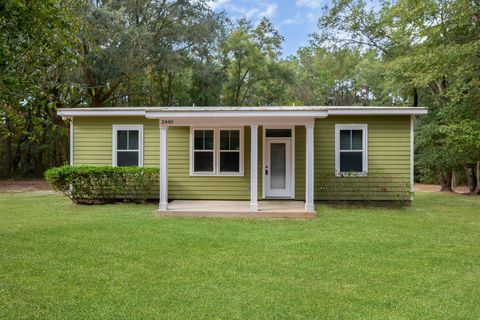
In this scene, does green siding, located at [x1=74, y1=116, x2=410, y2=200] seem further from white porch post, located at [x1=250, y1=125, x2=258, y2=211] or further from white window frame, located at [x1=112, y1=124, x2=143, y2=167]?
white porch post, located at [x1=250, y1=125, x2=258, y2=211]

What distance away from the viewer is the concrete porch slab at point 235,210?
9039mm

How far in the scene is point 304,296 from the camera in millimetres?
4016

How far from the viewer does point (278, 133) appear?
11453 millimetres

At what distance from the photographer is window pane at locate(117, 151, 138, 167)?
38.0ft

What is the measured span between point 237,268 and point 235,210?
4.40 m

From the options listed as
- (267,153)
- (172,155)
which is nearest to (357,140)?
(267,153)

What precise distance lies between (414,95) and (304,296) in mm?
17303

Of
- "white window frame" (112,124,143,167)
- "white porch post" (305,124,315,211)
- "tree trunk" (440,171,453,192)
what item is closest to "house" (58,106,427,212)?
"white window frame" (112,124,143,167)

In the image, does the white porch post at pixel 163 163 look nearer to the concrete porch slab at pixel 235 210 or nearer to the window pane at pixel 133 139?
the concrete porch slab at pixel 235 210

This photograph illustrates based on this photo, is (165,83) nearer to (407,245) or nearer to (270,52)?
(270,52)

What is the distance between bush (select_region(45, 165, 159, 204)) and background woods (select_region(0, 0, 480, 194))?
2422 millimetres

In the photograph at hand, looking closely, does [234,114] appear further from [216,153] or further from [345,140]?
[345,140]

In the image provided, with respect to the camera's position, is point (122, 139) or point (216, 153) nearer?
point (216, 153)

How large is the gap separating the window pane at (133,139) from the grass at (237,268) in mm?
3392
